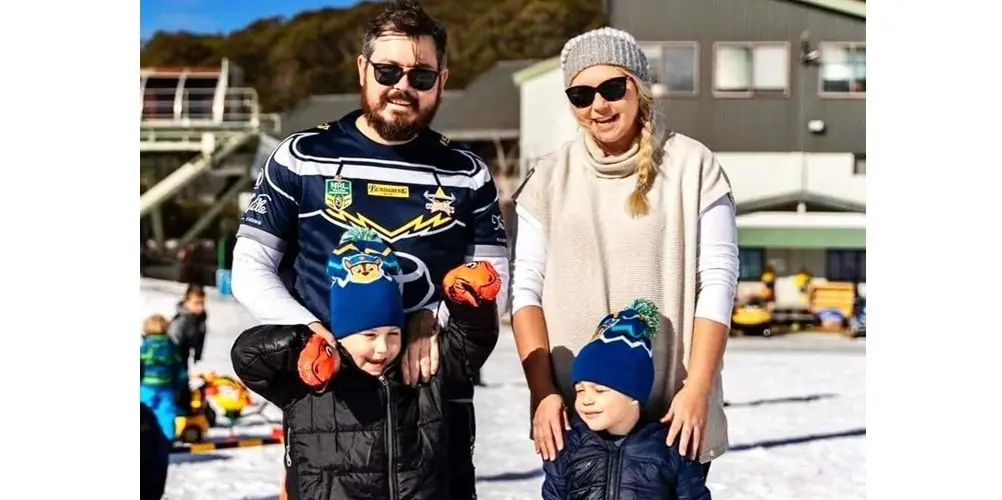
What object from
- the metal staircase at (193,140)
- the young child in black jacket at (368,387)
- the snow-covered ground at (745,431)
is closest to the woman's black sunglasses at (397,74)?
the young child in black jacket at (368,387)

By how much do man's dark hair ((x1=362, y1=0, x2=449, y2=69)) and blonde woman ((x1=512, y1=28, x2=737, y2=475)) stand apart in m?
0.28

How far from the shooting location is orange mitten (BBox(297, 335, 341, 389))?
7.17 ft

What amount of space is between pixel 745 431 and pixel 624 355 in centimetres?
332

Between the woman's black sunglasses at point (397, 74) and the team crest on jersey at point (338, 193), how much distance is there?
235mm

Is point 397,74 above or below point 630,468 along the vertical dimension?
above

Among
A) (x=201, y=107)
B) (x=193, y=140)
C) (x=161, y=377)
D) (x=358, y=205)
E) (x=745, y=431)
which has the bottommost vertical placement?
(x=745, y=431)

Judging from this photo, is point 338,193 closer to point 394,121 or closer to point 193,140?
point 394,121

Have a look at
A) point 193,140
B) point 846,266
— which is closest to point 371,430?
point 846,266

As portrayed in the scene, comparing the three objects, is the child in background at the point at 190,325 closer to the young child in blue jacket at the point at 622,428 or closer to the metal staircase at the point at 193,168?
the metal staircase at the point at 193,168

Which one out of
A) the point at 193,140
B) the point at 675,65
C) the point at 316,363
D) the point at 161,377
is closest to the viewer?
the point at 316,363

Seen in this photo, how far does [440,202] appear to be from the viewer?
237 centimetres

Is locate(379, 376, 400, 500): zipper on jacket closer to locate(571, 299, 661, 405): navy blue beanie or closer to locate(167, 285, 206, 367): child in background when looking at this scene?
locate(571, 299, 661, 405): navy blue beanie
